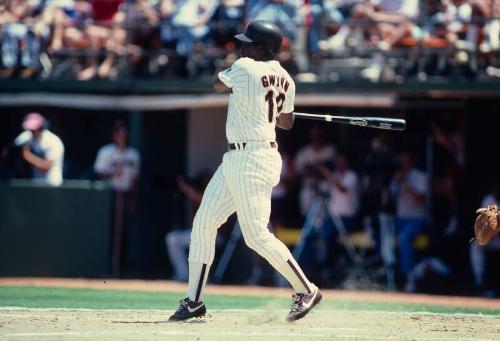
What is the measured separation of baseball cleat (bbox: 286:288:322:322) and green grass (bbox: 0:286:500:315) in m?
1.82

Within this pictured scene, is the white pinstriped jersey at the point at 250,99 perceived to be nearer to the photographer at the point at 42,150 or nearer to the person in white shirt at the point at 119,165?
the photographer at the point at 42,150

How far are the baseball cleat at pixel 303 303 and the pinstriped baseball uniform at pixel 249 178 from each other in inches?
2.0

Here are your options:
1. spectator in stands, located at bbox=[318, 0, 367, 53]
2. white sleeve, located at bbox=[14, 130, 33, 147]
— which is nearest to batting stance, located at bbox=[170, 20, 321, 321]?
spectator in stands, located at bbox=[318, 0, 367, 53]

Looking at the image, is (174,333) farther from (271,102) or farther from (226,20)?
(226,20)

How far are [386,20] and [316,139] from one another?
183 centimetres

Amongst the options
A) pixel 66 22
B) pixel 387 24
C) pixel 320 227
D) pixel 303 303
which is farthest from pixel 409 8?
pixel 303 303

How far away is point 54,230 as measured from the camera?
13.4 metres

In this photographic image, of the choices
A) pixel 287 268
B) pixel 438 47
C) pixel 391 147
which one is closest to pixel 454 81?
pixel 438 47

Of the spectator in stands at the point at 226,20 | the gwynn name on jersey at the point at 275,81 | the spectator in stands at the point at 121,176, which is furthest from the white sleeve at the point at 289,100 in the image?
the spectator in stands at the point at 121,176

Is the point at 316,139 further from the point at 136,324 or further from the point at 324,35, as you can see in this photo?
the point at 136,324

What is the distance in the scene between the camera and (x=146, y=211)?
51.5 ft

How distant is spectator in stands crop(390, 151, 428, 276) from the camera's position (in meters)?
13.6

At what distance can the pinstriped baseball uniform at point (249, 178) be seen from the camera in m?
7.45

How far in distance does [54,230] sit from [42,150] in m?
1.08
